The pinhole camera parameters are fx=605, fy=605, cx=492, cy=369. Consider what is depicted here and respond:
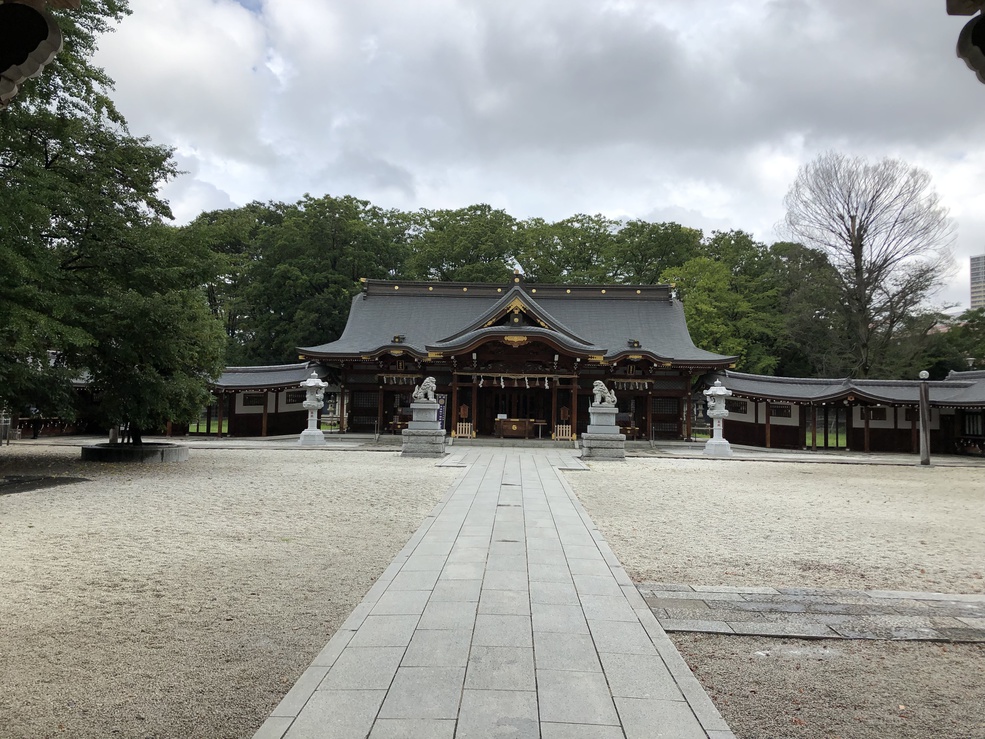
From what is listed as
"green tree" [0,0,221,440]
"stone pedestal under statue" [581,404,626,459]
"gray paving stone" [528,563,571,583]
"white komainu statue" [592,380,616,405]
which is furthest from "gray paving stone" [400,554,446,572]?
"white komainu statue" [592,380,616,405]

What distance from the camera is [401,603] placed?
14.0ft

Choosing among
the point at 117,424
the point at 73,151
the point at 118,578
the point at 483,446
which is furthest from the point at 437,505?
the point at 483,446

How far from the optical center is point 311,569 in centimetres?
534

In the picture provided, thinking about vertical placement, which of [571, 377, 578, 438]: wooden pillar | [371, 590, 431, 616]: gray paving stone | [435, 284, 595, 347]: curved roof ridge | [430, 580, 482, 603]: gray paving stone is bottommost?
[371, 590, 431, 616]: gray paving stone

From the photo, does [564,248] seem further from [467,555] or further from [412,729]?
[412,729]

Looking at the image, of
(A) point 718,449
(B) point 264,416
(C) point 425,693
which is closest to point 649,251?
(A) point 718,449

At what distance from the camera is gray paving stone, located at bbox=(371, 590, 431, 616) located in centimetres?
408

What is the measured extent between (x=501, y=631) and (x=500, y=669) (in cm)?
56

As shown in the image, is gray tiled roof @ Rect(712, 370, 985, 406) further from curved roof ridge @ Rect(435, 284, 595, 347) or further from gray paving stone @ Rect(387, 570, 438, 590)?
gray paving stone @ Rect(387, 570, 438, 590)

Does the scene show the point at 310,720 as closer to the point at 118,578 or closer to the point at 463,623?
the point at 463,623

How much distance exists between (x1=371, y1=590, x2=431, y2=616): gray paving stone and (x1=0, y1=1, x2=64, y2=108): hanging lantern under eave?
136 inches

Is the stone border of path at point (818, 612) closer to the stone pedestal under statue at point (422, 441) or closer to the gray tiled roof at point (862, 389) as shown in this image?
the stone pedestal under statue at point (422, 441)

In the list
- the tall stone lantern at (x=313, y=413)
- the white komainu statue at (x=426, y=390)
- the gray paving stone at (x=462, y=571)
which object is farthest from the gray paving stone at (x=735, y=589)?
the tall stone lantern at (x=313, y=413)

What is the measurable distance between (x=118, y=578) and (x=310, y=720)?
3.27 metres
